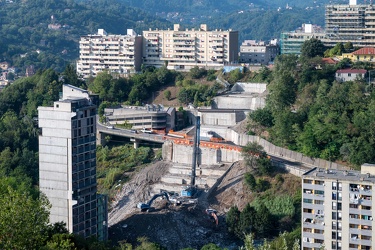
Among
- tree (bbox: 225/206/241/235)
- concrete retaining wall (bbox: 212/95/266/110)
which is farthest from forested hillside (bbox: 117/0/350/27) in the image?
tree (bbox: 225/206/241/235)

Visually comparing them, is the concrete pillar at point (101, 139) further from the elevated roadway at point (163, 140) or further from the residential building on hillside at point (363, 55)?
the residential building on hillside at point (363, 55)

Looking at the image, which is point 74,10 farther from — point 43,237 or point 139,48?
Answer: point 43,237

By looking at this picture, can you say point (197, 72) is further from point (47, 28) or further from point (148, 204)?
point (47, 28)

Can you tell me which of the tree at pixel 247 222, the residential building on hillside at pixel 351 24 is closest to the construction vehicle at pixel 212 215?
the tree at pixel 247 222

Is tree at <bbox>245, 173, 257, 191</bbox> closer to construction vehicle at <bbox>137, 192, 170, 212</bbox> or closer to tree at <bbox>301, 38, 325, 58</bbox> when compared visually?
construction vehicle at <bbox>137, 192, 170, 212</bbox>

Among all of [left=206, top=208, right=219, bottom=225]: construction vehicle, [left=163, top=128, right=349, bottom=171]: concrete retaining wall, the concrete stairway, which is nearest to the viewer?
[left=206, top=208, right=219, bottom=225]: construction vehicle

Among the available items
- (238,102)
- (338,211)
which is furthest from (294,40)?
(338,211)
